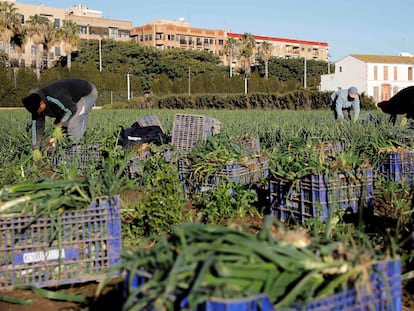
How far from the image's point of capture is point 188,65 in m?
75.8

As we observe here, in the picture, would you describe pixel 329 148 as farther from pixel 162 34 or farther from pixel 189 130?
pixel 162 34

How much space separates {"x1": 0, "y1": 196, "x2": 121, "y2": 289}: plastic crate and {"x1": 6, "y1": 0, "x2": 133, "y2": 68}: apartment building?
80616 mm

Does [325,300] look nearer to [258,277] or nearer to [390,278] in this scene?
[258,277]

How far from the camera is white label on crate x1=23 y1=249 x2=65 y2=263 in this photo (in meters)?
3.81

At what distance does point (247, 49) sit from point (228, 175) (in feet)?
245

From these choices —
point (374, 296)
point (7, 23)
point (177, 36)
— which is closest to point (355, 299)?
point (374, 296)

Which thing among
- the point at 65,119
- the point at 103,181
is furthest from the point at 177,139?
the point at 103,181

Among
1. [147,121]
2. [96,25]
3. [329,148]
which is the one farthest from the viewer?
[96,25]

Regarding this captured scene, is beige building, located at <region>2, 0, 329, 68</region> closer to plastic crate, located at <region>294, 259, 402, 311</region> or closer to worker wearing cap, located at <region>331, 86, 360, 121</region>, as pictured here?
worker wearing cap, located at <region>331, 86, 360, 121</region>

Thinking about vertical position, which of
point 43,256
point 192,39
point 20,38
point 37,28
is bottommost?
point 43,256

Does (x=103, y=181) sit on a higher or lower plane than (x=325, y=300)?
higher

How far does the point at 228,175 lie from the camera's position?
6.45m

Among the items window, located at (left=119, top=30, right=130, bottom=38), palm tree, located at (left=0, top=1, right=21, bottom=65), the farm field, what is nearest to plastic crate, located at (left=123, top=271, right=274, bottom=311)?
the farm field

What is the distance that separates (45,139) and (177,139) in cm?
232
